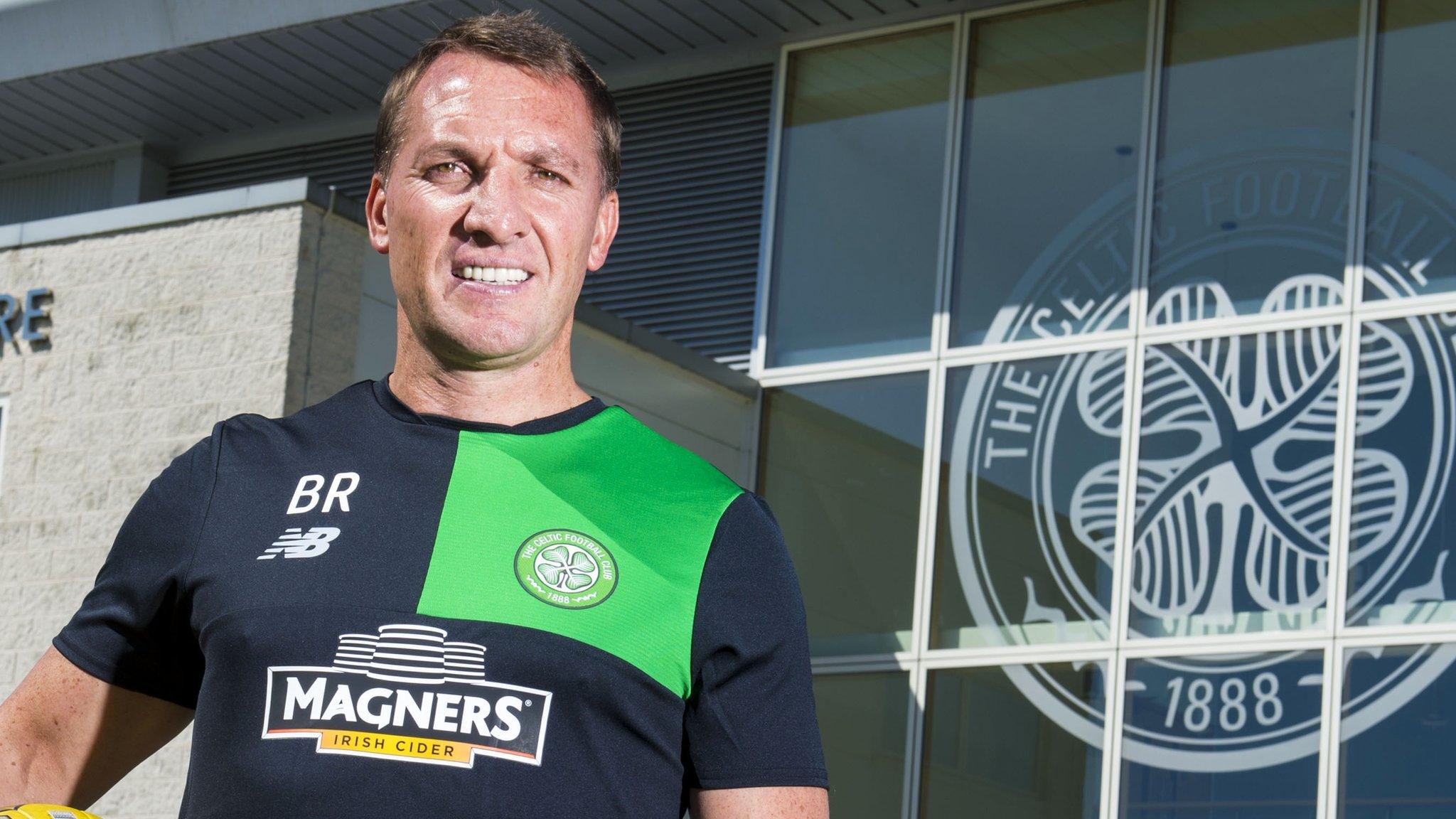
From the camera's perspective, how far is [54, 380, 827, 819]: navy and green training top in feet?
5.94

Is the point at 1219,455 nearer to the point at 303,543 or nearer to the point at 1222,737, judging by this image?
the point at 1222,737

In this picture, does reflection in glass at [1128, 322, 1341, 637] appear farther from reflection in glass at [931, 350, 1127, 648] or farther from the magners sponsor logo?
the magners sponsor logo

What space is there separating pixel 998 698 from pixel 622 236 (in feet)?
10.6

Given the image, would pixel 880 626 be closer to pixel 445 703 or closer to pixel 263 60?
pixel 263 60

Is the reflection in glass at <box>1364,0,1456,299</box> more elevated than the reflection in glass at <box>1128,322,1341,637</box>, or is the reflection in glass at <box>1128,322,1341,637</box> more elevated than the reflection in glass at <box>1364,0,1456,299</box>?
the reflection in glass at <box>1364,0,1456,299</box>

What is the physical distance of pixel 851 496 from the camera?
1020cm

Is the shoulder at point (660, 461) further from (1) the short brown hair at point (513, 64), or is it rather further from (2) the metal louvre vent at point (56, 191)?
(2) the metal louvre vent at point (56, 191)

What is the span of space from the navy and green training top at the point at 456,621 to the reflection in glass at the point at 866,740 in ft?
25.4

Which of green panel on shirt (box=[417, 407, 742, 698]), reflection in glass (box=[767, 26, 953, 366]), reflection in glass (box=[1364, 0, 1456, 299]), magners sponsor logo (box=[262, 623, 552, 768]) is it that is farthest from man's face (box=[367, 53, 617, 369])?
reflection in glass (box=[767, 26, 953, 366])

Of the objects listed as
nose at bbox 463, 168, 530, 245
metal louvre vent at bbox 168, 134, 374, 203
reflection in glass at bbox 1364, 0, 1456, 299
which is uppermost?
metal louvre vent at bbox 168, 134, 374, 203

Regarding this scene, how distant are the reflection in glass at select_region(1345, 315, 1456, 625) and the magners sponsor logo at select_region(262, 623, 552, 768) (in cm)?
737

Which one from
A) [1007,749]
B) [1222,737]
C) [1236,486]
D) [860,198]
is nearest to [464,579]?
[1222,737]

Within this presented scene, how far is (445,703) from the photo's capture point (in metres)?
1.81

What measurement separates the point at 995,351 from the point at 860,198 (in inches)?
43.5
